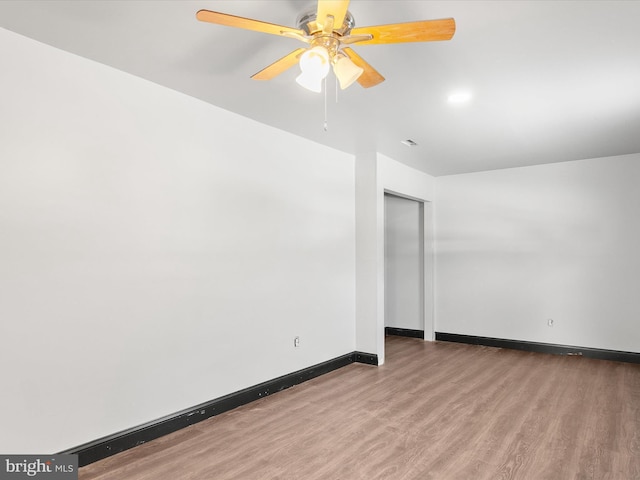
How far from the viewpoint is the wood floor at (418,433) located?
260cm

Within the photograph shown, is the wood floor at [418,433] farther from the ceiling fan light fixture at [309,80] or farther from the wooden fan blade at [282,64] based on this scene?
the wooden fan blade at [282,64]

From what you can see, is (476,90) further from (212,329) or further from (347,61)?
(212,329)

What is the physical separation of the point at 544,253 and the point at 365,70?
15.8 feet

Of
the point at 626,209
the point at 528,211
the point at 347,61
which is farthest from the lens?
the point at 528,211

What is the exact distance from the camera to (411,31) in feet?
6.03

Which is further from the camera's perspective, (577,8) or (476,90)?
(476,90)

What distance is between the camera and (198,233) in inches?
A: 133

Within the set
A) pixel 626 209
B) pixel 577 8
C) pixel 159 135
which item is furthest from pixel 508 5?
pixel 626 209

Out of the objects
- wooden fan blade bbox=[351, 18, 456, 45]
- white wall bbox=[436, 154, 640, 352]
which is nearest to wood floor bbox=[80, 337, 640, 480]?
white wall bbox=[436, 154, 640, 352]

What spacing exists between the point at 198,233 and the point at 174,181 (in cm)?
45

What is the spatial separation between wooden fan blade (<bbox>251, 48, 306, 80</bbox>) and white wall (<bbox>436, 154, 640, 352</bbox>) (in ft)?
16.1

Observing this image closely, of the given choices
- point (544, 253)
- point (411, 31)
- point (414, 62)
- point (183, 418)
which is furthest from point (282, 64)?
point (544, 253)

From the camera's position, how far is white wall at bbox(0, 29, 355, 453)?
2400 millimetres

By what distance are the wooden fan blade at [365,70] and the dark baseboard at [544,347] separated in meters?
5.06
